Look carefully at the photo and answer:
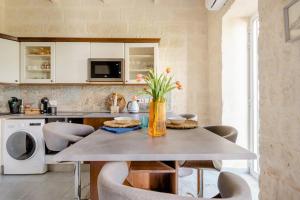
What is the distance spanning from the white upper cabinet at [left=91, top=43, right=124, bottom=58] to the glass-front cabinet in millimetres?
651

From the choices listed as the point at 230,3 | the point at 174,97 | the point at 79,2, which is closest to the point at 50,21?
the point at 79,2

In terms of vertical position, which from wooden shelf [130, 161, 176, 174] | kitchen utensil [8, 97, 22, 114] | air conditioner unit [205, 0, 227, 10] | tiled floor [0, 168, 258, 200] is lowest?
tiled floor [0, 168, 258, 200]

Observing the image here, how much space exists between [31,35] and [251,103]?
3.79 m

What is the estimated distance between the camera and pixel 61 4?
4133mm

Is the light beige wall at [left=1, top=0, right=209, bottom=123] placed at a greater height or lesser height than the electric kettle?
greater

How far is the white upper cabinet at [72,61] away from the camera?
3.76 metres

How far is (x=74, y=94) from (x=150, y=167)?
319cm

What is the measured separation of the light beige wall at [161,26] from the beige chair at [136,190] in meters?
3.27

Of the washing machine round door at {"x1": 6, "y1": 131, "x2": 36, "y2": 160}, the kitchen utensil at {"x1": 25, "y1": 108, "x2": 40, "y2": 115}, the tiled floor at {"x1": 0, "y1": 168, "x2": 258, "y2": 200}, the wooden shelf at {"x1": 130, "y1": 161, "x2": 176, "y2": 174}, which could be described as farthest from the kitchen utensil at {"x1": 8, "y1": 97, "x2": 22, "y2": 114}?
the wooden shelf at {"x1": 130, "y1": 161, "x2": 176, "y2": 174}

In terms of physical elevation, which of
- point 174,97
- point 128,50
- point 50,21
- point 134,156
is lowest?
point 134,156

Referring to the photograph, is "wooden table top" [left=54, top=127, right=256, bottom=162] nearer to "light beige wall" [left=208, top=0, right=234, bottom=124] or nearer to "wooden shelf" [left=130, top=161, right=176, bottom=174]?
"wooden shelf" [left=130, top=161, right=176, bottom=174]

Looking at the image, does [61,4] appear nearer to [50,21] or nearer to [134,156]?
[50,21]

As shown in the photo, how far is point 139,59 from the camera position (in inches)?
155

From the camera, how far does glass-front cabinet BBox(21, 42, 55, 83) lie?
12.3 ft
